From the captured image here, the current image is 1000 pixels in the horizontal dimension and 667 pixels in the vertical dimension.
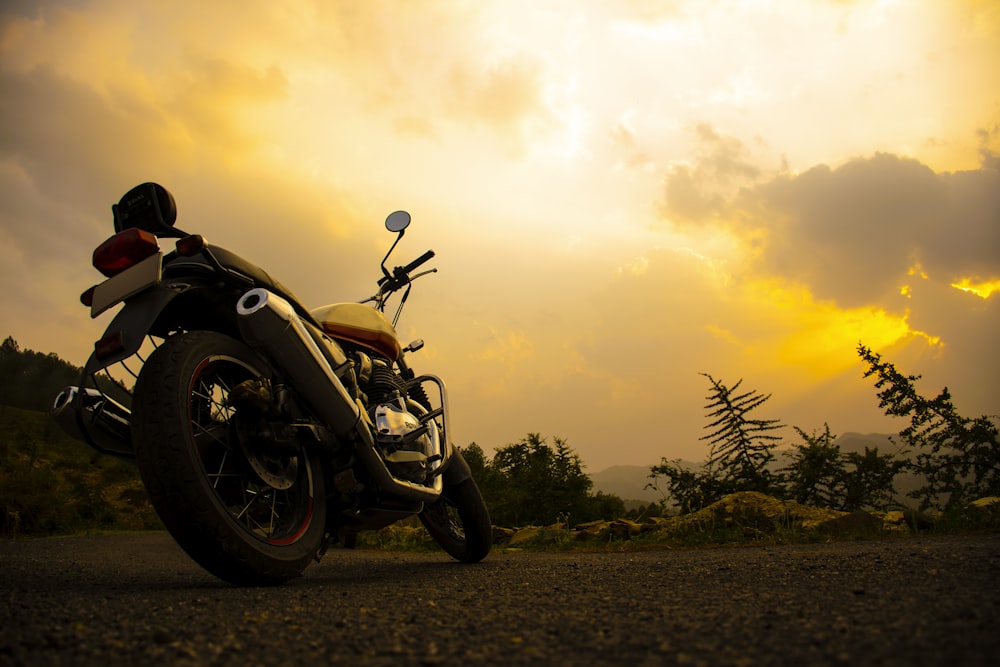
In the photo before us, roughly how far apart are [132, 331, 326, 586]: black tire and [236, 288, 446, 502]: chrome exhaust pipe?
7.5 inches

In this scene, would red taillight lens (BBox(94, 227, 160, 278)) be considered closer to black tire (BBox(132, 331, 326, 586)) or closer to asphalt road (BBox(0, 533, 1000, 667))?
black tire (BBox(132, 331, 326, 586))

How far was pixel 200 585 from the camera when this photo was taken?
110 inches

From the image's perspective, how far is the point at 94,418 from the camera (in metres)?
2.89

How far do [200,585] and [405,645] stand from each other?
185 centimetres

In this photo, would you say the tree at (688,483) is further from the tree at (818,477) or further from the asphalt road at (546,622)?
the asphalt road at (546,622)

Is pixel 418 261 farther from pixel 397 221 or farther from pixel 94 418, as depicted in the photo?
pixel 94 418

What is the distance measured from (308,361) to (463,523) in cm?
239

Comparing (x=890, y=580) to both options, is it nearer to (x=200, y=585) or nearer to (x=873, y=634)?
(x=873, y=634)

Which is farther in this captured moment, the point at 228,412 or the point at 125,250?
the point at 228,412

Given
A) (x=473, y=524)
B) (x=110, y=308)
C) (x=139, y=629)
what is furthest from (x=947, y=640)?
(x=473, y=524)

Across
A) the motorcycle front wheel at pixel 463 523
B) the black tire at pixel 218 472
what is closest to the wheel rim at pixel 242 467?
the black tire at pixel 218 472

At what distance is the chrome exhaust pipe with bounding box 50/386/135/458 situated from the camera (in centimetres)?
289

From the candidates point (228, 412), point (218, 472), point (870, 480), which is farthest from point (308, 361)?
point (870, 480)

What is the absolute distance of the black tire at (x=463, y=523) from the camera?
4.68m
